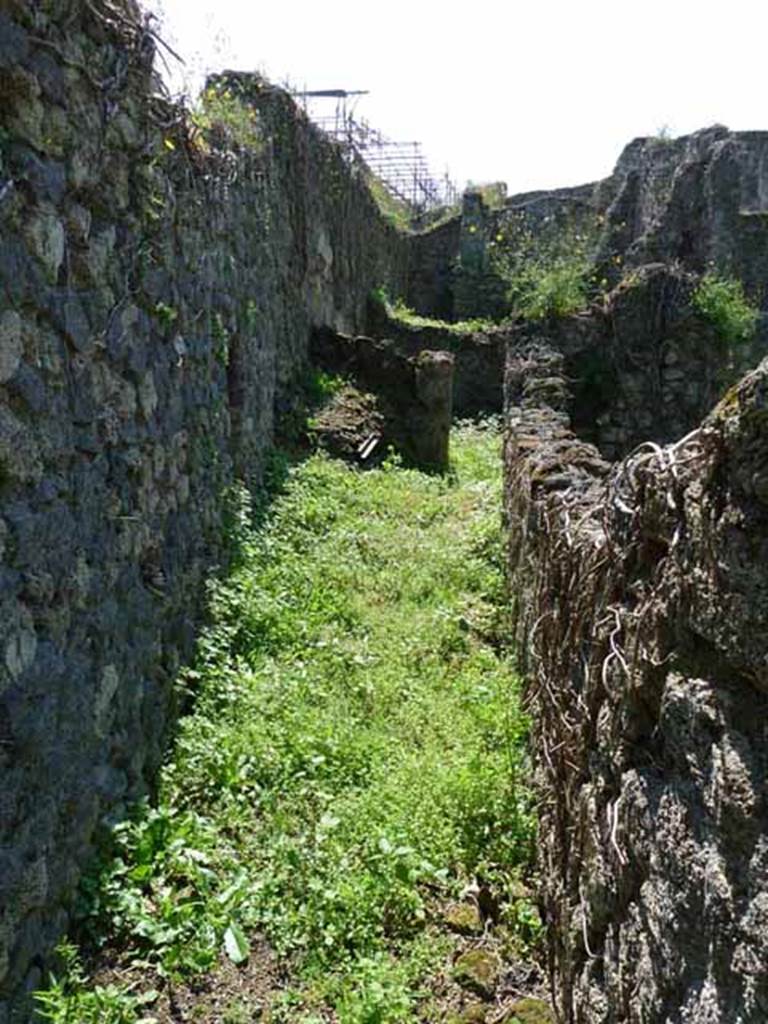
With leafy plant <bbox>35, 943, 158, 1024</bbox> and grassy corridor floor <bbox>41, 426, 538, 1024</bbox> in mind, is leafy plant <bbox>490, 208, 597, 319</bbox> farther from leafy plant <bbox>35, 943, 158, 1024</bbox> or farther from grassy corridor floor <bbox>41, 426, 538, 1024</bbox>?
leafy plant <bbox>35, 943, 158, 1024</bbox>

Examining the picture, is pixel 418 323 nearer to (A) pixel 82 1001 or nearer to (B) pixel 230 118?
(B) pixel 230 118

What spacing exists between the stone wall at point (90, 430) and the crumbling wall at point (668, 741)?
5.50ft

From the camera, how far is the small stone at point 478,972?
3.06m

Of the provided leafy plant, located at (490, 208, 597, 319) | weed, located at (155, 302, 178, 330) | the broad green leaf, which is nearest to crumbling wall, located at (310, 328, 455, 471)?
leafy plant, located at (490, 208, 597, 319)

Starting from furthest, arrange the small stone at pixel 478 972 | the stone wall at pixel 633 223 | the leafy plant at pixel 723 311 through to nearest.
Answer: the stone wall at pixel 633 223 → the leafy plant at pixel 723 311 → the small stone at pixel 478 972

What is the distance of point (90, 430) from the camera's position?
11.5ft

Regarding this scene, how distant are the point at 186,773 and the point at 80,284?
215 centimetres

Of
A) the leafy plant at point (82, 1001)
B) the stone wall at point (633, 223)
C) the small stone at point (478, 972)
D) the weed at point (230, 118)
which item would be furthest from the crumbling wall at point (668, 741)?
the stone wall at point (633, 223)

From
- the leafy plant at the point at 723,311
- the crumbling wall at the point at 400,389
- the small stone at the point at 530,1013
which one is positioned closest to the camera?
the small stone at the point at 530,1013

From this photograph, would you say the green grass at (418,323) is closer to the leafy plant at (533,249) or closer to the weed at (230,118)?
the leafy plant at (533,249)

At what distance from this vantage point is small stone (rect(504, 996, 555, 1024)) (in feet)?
9.40

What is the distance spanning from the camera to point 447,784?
3973mm

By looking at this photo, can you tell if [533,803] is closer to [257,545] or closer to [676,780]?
[676,780]

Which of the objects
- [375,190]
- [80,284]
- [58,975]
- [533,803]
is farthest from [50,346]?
[375,190]
